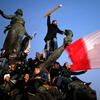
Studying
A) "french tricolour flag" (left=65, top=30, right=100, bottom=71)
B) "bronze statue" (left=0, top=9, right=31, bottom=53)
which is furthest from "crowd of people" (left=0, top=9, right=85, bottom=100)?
"french tricolour flag" (left=65, top=30, right=100, bottom=71)

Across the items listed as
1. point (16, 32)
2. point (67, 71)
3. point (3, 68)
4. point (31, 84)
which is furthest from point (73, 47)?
point (16, 32)

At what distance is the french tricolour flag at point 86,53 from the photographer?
669 cm

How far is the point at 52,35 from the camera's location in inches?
463

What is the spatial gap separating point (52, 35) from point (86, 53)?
4959mm

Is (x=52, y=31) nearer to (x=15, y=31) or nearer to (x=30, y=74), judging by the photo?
(x=15, y=31)

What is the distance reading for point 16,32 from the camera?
1371 centimetres

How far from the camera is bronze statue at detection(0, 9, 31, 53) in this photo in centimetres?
1326

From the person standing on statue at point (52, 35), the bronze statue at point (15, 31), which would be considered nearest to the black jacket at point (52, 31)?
the person standing on statue at point (52, 35)

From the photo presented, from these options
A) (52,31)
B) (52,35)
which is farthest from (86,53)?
(52,31)

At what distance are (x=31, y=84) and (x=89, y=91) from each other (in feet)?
8.63

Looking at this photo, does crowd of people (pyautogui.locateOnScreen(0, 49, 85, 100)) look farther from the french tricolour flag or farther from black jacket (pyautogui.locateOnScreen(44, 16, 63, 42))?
black jacket (pyautogui.locateOnScreen(44, 16, 63, 42))

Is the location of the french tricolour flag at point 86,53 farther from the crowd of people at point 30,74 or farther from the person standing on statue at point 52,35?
the person standing on statue at point 52,35

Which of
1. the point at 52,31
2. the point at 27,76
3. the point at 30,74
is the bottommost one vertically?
the point at 27,76

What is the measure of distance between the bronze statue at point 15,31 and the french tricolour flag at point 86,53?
7.13m
